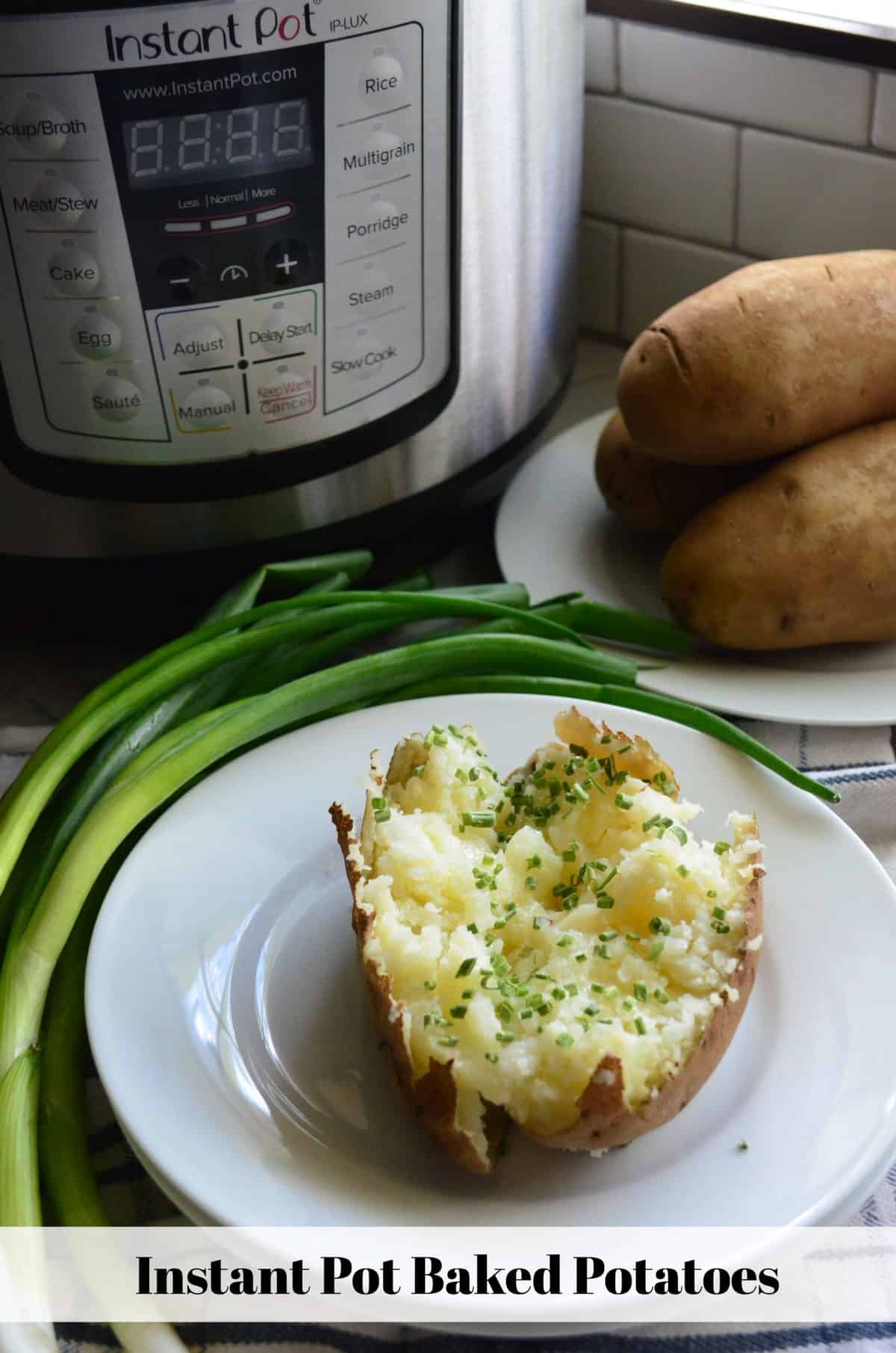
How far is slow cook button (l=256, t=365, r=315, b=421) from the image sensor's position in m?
0.81

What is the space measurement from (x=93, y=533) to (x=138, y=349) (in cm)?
12

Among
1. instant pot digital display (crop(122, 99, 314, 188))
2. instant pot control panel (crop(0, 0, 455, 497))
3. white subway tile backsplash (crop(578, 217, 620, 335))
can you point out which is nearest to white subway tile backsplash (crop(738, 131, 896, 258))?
white subway tile backsplash (crop(578, 217, 620, 335))

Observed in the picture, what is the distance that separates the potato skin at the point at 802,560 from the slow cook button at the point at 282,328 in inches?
10.8

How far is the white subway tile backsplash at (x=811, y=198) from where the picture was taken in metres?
1.08

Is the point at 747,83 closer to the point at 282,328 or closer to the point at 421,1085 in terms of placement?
the point at 282,328

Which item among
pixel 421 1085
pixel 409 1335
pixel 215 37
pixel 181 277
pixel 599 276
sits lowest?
pixel 409 1335

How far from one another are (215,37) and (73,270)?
5.5 inches

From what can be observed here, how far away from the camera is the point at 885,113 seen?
104 cm

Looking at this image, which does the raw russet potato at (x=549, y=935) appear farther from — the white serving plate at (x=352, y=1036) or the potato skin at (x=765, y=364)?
the potato skin at (x=765, y=364)

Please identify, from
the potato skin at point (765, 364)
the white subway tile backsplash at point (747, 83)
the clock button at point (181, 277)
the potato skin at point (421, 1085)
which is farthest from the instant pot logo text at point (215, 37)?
the white subway tile backsplash at point (747, 83)

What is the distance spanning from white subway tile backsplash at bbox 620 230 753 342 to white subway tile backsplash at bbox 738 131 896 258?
0.14 feet

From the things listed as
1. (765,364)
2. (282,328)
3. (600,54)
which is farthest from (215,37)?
(600,54)

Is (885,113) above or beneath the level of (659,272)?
above

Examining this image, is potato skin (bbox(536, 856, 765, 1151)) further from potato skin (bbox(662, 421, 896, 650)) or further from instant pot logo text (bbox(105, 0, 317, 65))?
instant pot logo text (bbox(105, 0, 317, 65))
